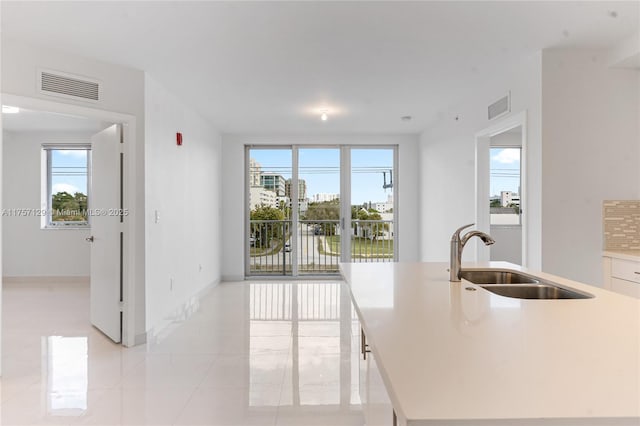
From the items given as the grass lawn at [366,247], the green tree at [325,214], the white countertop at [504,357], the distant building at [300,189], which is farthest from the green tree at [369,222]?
the white countertop at [504,357]

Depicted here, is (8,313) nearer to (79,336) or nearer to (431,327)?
(79,336)

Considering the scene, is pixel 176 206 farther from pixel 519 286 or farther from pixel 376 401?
pixel 519 286

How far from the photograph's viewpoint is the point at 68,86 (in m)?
3.11

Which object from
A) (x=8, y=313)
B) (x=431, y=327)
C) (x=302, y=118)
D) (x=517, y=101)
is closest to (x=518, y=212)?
(x=517, y=101)

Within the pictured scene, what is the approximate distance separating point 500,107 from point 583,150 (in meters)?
0.89

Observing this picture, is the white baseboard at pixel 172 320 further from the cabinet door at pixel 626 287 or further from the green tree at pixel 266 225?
Answer: the cabinet door at pixel 626 287

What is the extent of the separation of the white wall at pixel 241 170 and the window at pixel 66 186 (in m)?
2.31

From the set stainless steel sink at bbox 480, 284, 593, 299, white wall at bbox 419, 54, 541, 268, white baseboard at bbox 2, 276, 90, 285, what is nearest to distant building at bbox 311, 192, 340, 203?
white wall at bbox 419, 54, 541, 268

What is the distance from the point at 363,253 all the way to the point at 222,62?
4399 millimetres

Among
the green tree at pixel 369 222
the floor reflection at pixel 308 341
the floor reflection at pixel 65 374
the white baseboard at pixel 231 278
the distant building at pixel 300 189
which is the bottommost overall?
the floor reflection at pixel 65 374

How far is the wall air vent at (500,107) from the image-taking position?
355cm

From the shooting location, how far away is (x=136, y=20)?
8.35 feet

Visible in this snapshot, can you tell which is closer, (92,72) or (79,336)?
(92,72)

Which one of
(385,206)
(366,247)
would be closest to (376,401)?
(366,247)
